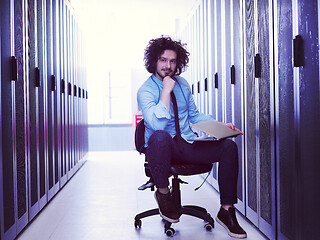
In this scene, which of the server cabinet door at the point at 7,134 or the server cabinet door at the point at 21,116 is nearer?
the server cabinet door at the point at 7,134

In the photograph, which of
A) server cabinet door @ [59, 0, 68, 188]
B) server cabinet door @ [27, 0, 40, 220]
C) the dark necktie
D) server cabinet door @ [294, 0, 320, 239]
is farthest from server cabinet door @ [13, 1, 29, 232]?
server cabinet door @ [294, 0, 320, 239]

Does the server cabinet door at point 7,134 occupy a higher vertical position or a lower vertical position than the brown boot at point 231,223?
higher

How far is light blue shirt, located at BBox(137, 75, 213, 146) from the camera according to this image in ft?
6.72

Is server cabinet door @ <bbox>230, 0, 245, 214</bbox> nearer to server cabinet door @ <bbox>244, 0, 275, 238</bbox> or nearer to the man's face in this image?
server cabinet door @ <bbox>244, 0, 275, 238</bbox>

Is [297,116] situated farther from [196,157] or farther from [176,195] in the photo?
[176,195]

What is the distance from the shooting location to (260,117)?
2.12 metres

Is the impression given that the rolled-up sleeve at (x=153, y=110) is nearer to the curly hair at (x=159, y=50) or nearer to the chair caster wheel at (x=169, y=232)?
the curly hair at (x=159, y=50)

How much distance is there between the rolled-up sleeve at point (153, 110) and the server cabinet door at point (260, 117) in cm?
58

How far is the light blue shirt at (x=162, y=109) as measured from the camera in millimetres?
2047

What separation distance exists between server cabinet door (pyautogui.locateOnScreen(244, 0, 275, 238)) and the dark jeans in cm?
19

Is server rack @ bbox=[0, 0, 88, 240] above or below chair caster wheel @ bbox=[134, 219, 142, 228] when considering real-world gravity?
above

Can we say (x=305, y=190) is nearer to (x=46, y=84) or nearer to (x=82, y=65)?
(x=46, y=84)

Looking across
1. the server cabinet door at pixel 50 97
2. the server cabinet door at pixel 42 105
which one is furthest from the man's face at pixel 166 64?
the server cabinet door at pixel 50 97

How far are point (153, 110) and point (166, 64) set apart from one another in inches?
16.3
